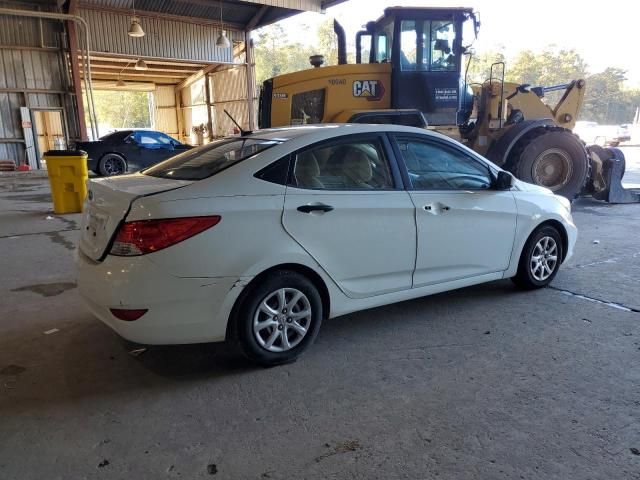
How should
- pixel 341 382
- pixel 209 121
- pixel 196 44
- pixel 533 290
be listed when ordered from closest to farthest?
pixel 341 382, pixel 533 290, pixel 196 44, pixel 209 121

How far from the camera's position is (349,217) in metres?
3.25

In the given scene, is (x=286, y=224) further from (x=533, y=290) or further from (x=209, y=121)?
(x=209, y=121)

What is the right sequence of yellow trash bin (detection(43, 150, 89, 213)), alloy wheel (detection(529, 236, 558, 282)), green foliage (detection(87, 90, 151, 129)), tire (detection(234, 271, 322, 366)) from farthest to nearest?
green foliage (detection(87, 90, 151, 129)) → yellow trash bin (detection(43, 150, 89, 213)) → alloy wheel (detection(529, 236, 558, 282)) → tire (detection(234, 271, 322, 366))

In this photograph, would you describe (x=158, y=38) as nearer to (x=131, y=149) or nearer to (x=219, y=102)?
(x=219, y=102)

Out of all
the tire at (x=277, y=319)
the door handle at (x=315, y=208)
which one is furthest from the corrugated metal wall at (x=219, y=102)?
the tire at (x=277, y=319)

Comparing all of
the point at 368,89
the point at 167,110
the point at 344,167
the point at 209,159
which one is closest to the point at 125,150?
the point at 368,89

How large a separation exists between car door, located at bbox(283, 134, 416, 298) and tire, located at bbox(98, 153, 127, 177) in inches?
523

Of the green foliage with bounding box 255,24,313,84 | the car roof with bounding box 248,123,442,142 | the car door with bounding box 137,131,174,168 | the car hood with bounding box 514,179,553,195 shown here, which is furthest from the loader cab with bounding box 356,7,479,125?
the green foliage with bounding box 255,24,313,84

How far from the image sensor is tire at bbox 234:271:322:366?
2949 millimetres

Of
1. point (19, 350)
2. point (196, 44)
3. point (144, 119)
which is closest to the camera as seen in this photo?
point (19, 350)

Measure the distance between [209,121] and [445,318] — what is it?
25806mm

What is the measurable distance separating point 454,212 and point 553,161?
6241mm

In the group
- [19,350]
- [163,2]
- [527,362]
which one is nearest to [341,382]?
[527,362]

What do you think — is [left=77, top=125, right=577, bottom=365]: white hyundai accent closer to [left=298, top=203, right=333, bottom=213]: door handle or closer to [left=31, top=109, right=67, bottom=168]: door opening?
[left=298, top=203, right=333, bottom=213]: door handle
